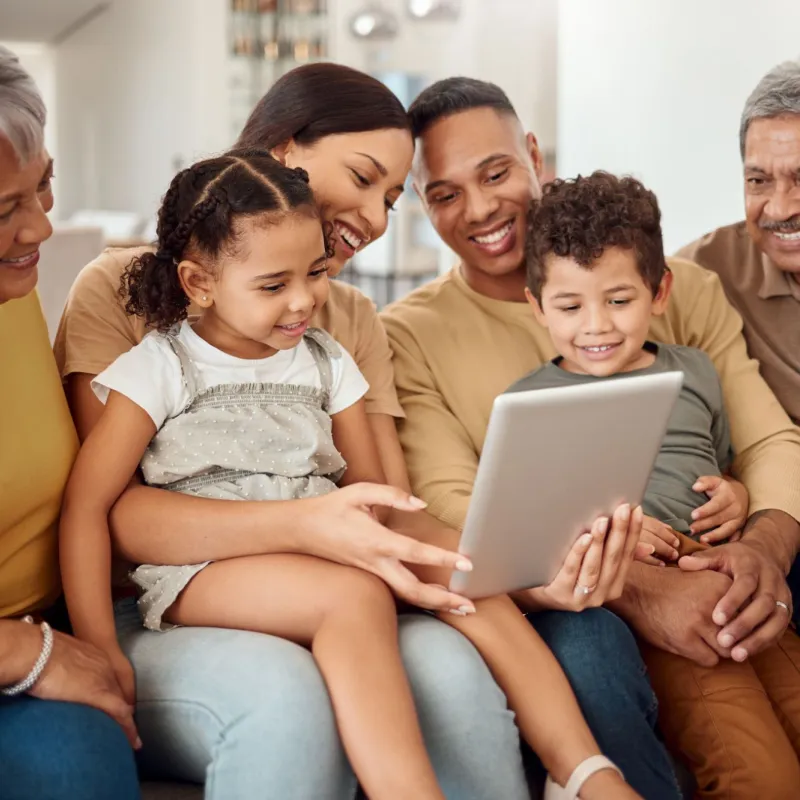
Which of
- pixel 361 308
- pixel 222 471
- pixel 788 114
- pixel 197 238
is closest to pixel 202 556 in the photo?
pixel 222 471

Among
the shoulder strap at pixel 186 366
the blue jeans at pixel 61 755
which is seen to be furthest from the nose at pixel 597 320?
the blue jeans at pixel 61 755

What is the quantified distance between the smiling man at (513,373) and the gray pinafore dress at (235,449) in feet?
0.89

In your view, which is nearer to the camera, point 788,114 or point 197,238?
point 197,238

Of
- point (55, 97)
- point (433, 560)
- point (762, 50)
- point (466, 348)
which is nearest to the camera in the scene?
point (433, 560)

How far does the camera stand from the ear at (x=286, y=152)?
1754 millimetres

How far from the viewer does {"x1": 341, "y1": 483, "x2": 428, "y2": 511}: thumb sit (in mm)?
1352

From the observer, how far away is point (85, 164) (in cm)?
1071

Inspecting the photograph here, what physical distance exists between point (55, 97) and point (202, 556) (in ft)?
36.3

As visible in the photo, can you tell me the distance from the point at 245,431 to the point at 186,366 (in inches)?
4.7

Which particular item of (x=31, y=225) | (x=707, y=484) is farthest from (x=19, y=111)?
(x=707, y=484)

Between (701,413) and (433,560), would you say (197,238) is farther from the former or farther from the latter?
(701,413)

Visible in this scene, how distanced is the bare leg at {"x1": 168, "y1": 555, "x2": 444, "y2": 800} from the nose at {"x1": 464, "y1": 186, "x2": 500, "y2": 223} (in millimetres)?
754

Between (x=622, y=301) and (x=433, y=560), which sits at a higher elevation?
(x=622, y=301)

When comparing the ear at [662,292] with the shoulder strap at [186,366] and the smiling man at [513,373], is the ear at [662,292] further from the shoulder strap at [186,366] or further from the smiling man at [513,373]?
the shoulder strap at [186,366]
